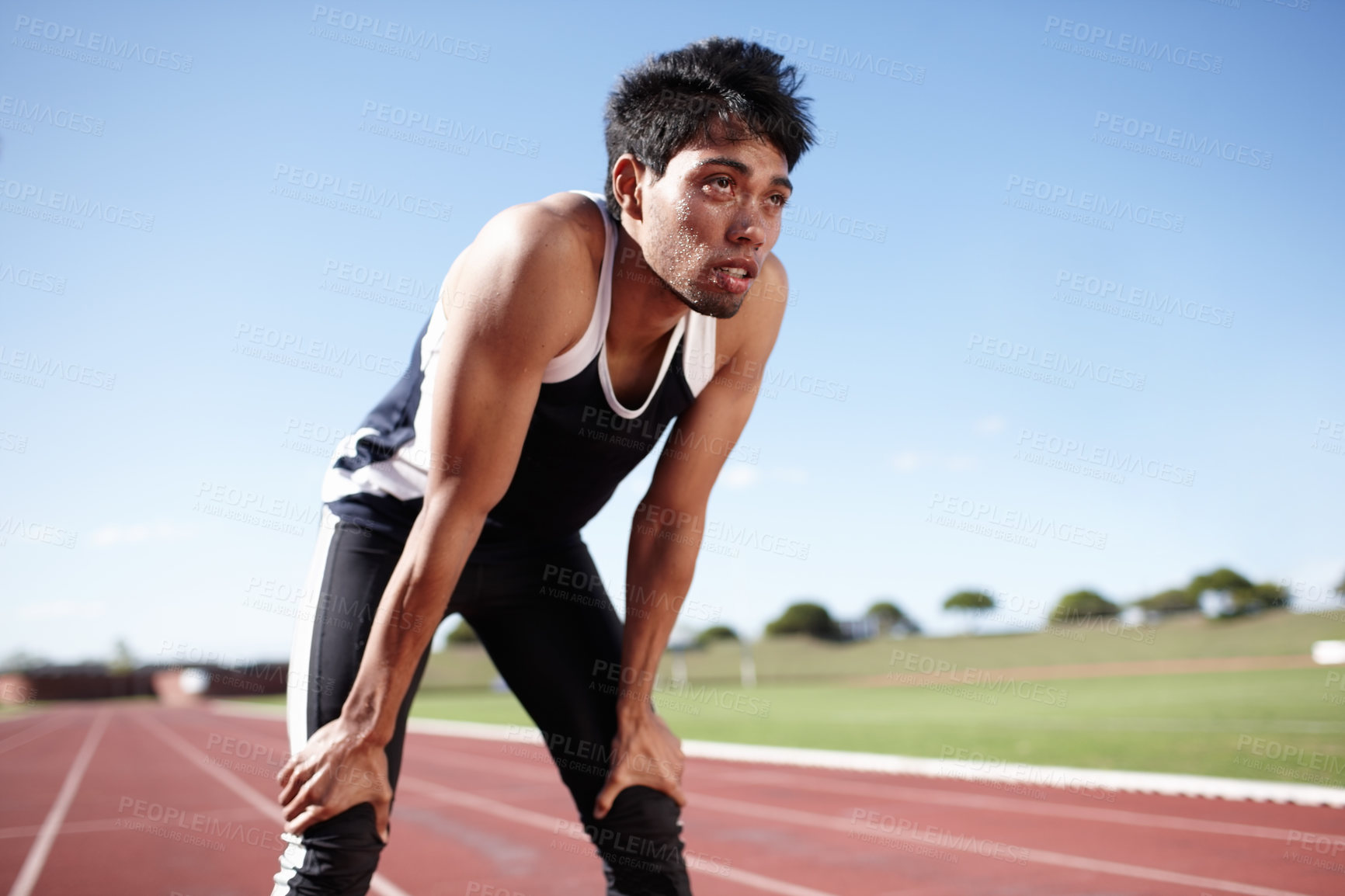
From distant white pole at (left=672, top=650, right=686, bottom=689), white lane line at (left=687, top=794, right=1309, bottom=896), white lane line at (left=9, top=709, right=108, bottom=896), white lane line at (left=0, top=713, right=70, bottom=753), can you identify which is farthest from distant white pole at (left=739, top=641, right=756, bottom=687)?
white lane line at (left=687, top=794, right=1309, bottom=896)

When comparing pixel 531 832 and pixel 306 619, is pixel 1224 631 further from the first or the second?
pixel 306 619

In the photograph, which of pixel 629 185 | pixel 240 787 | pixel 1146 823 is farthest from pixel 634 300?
pixel 240 787

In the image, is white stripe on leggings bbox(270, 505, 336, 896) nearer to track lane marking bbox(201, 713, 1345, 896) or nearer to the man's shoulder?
the man's shoulder

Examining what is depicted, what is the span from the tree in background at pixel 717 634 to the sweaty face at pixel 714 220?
52246mm

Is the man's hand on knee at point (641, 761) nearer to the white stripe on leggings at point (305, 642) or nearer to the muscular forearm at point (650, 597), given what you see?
the muscular forearm at point (650, 597)

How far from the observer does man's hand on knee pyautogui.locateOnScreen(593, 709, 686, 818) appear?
222 centimetres

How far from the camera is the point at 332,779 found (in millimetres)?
1868

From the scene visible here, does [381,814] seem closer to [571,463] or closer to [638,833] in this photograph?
[638,833]

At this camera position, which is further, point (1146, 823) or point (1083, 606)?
point (1083, 606)

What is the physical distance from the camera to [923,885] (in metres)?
5.34

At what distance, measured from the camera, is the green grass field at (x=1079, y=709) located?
1045 cm

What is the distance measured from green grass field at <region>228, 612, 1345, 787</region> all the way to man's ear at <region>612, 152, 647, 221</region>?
860 cm

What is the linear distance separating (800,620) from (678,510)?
5732 centimetres

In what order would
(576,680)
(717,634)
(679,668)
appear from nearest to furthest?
(576,680)
(679,668)
(717,634)
